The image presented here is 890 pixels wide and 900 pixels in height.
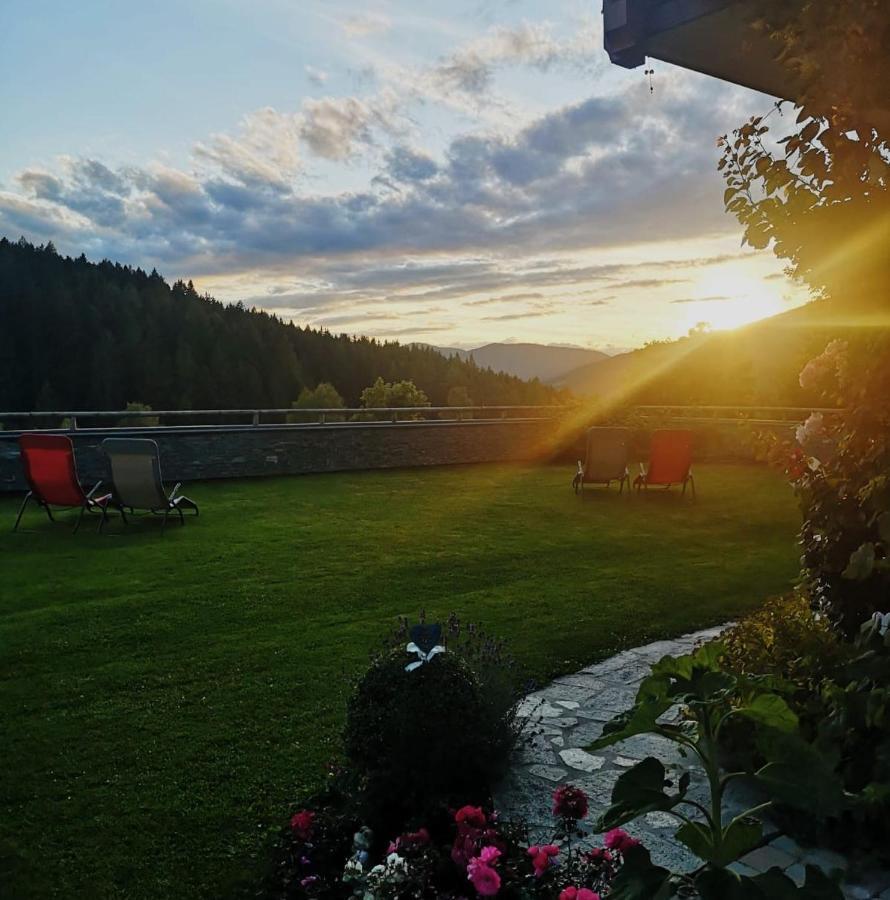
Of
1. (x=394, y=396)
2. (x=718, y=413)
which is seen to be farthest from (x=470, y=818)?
(x=394, y=396)

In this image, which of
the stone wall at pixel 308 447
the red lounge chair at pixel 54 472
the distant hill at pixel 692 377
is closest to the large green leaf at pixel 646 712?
the red lounge chair at pixel 54 472

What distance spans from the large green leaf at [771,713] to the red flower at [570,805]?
77cm

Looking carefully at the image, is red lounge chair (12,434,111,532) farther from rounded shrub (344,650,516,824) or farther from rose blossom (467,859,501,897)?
rose blossom (467,859,501,897)

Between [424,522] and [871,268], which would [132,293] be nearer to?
[424,522]

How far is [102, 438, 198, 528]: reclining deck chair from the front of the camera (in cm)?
821

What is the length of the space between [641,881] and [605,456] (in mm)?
9576

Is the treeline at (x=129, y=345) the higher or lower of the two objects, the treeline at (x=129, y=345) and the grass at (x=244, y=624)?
the higher

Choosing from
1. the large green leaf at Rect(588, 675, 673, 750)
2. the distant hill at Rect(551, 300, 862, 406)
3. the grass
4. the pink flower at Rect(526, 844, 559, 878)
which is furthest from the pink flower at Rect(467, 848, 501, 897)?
the distant hill at Rect(551, 300, 862, 406)

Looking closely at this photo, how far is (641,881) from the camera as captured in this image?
1.60m

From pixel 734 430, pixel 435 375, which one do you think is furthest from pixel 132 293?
pixel 734 430

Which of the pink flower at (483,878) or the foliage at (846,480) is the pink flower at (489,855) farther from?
the foliage at (846,480)

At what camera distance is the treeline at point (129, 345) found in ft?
193

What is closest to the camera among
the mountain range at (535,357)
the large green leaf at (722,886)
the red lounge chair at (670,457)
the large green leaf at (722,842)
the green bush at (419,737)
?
the large green leaf at (722,886)

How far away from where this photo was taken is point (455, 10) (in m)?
5.59
